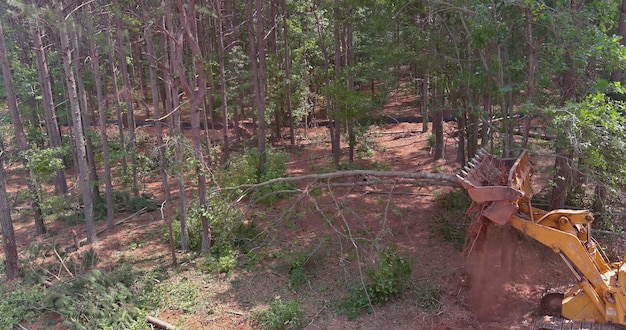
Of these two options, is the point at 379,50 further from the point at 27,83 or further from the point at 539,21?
the point at 27,83

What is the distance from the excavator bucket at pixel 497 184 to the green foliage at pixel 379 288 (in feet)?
9.86

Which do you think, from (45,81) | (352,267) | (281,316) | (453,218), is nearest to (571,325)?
(281,316)

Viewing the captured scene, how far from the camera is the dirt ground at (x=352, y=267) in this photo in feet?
31.1

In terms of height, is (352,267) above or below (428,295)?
above

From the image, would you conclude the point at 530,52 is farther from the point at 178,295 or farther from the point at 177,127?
the point at 178,295

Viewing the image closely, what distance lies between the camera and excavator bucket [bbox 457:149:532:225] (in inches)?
282

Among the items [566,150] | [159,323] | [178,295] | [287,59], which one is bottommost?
[159,323]

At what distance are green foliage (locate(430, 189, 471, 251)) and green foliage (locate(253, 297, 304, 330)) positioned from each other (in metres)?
4.60

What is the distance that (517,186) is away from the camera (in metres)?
7.51

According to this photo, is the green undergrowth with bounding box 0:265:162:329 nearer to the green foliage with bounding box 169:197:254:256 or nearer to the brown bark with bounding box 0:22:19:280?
the brown bark with bounding box 0:22:19:280

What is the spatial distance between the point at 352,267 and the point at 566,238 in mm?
5452

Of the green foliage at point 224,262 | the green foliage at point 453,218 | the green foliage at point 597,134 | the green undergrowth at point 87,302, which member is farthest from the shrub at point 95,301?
the green foliage at point 597,134

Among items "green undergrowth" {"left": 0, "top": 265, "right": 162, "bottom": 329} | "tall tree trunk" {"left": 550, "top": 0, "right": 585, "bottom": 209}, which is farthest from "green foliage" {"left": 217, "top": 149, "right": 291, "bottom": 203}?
"tall tree trunk" {"left": 550, "top": 0, "right": 585, "bottom": 209}

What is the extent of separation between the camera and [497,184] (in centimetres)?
783
